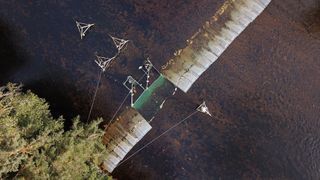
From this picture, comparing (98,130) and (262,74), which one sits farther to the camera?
(262,74)

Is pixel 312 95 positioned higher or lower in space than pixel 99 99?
lower

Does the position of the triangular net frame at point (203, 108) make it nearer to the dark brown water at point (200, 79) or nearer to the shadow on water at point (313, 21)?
the dark brown water at point (200, 79)

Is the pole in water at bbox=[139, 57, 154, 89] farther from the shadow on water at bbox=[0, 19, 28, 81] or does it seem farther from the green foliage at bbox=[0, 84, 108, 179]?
the shadow on water at bbox=[0, 19, 28, 81]

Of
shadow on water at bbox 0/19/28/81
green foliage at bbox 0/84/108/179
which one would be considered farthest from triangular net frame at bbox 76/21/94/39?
green foliage at bbox 0/84/108/179

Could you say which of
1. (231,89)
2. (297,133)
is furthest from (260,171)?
(231,89)

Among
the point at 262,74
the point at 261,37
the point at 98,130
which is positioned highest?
the point at 98,130

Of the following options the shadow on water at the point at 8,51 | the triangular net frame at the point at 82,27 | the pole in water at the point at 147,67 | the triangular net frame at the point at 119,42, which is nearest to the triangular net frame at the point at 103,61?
the triangular net frame at the point at 119,42

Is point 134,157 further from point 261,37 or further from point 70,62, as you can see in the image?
point 261,37

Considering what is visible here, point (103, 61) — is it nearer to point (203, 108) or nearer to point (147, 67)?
point (147, 67)
